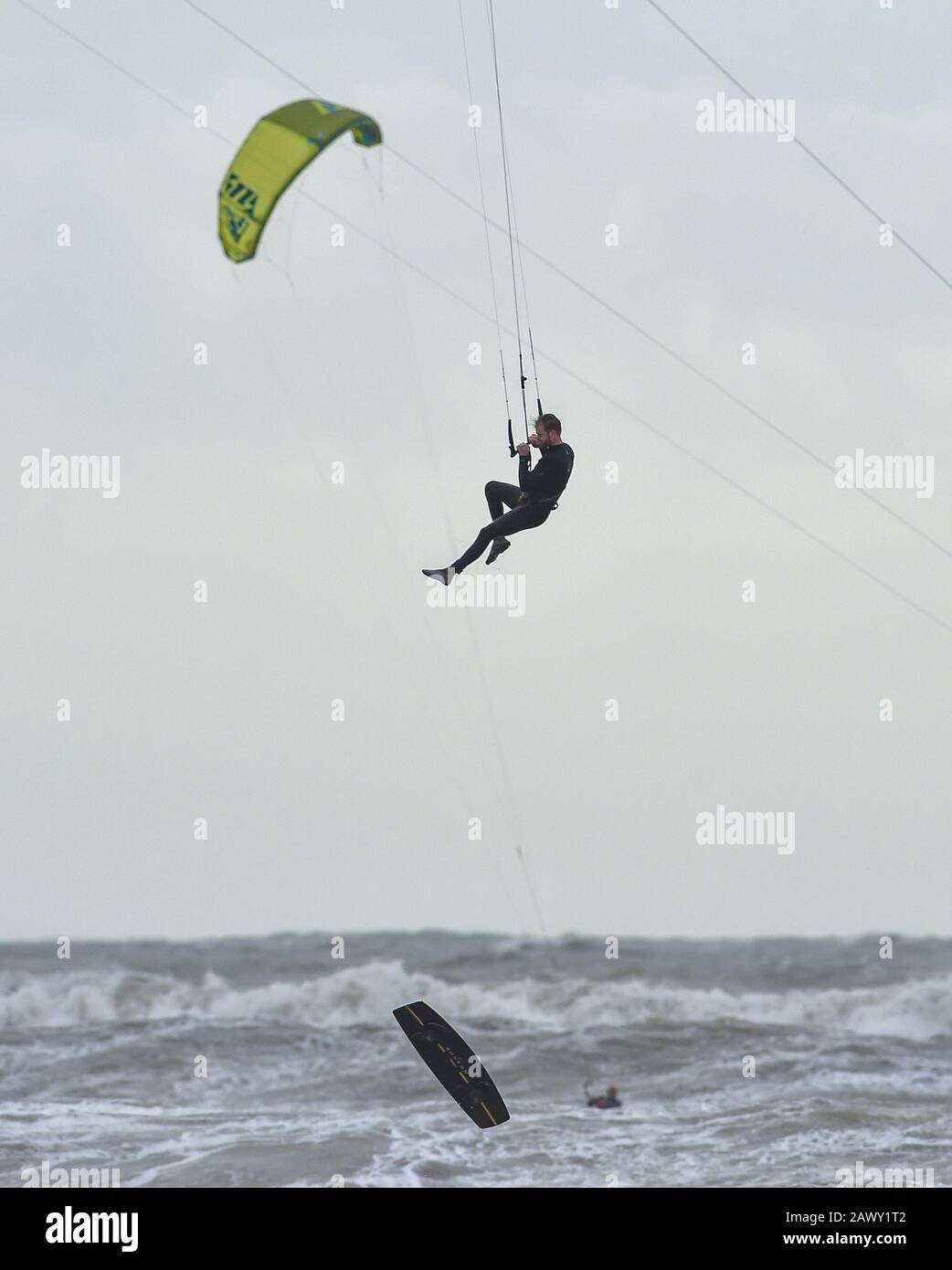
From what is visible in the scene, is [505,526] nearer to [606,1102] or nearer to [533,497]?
[533,497]

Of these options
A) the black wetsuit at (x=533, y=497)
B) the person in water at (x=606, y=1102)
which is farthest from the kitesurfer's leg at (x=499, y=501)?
the person in water at (x=606, y=1102)

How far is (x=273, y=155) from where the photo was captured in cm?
1490

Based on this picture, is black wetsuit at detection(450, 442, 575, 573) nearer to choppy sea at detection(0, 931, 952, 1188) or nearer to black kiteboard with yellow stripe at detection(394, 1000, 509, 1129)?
black kiteboard with yellow stripe at detection(394, 1000, 509, 1129)

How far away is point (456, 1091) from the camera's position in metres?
17.7

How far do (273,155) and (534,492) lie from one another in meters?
3.62

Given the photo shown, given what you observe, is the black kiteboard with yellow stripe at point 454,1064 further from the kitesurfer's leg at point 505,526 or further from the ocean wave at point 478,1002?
the ocean wave at point 478,1002

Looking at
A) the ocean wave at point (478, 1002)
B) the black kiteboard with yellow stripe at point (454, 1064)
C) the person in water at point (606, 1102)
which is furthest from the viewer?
the ocean wave at point (478, 1002)

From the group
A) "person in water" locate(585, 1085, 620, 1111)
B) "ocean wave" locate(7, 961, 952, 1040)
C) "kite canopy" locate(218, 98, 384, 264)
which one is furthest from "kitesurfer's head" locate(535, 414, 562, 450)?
"ocean wave" locate(7, 961, 952, 1040)

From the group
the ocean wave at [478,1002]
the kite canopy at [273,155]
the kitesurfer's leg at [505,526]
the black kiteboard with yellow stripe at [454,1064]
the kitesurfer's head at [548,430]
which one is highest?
the kite canopy at [273,155]

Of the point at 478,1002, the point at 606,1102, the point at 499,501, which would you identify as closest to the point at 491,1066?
the point at 606,1102

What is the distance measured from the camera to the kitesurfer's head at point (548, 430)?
14422 mm

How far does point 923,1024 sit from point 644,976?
26.3 feet

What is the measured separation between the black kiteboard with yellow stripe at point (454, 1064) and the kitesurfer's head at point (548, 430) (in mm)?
5878
